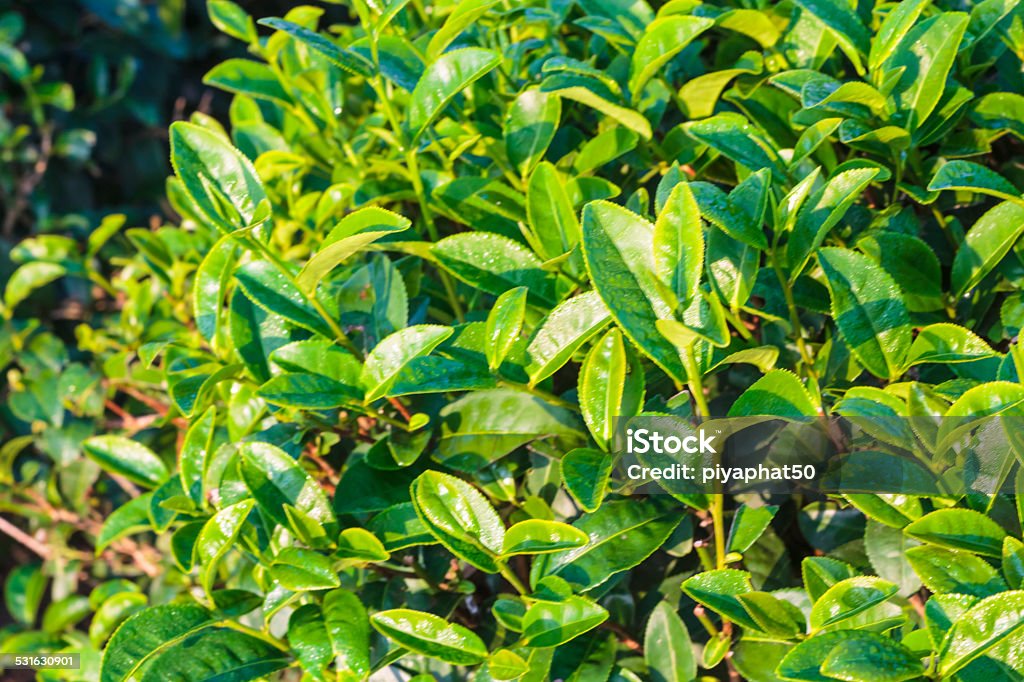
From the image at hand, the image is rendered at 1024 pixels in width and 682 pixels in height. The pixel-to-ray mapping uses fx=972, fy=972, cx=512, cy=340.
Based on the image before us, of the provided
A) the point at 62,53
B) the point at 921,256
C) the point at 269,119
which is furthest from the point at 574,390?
the point at 62,53

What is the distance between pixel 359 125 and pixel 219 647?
740 millimetres

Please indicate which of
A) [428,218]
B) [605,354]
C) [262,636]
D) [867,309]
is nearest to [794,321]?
[867,309]

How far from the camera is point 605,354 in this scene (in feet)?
2.78

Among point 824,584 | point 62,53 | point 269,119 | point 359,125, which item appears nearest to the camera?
point 824,584

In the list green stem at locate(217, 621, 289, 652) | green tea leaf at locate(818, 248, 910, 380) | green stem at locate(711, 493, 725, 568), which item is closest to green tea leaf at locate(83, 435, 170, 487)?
green stem at locate(217, 621, 289, 652)

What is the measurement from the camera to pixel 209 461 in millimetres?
1042

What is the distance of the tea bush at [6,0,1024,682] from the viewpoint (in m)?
0.80

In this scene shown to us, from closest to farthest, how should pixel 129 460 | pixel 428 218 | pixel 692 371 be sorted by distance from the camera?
pixel 692 371, pixel 428 218, pixel 129 460

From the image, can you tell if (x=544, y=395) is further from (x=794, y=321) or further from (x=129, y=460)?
(x=129, y=460)

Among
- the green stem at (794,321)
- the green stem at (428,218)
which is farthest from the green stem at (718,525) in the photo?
the green stem at (428,218)

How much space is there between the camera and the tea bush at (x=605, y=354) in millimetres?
805

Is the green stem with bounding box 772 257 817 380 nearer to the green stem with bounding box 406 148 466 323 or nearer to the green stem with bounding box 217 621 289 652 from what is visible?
the green stem with bounding box 406 148 466 323

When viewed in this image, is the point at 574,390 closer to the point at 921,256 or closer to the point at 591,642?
the point at 591,642

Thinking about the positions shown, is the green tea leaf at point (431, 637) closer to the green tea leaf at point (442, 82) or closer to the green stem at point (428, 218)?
the green stem at point (428, 218)
